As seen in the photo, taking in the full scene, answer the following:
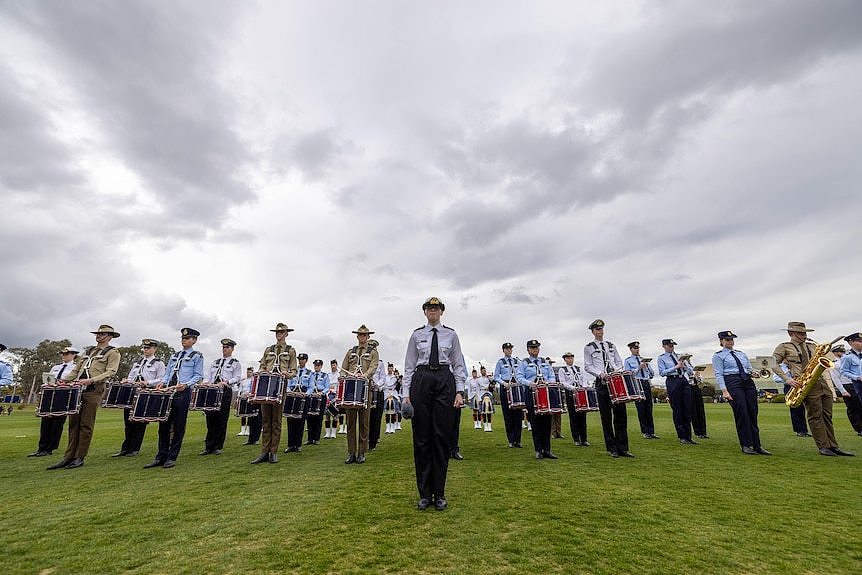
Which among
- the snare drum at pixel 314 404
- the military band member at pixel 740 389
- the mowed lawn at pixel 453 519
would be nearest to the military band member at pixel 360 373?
the mowed lawn at pixel 453 519

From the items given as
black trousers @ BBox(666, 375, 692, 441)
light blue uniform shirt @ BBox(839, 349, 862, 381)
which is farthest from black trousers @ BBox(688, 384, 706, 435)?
light blue uniform shirt @ BBox(839, 349, 862, 381)

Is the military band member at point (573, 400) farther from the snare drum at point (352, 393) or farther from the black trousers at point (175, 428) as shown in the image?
the black trousers at point (175, 428)

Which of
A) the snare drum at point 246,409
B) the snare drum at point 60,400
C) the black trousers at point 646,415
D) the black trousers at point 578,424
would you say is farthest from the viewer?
the snare drum at point 246,409

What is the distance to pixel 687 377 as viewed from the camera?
1230cm

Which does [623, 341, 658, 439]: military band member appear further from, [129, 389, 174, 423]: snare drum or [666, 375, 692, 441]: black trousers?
[129, 389, 174, 423]: snare drum

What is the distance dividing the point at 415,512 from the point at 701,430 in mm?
10818

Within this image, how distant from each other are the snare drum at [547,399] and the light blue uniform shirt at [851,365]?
6.53 meters

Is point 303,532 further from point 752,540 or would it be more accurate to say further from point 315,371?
point 315,371

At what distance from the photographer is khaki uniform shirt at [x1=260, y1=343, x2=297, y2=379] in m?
9.18

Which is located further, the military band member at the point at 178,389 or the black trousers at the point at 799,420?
the black trousers at the point at 799,420

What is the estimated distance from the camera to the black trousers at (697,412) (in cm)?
1217

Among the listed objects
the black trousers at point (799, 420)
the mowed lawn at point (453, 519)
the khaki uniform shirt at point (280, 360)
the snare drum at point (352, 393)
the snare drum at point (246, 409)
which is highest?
the khaki uniform shirt at point (280, 360)

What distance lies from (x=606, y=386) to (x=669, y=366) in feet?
15.0

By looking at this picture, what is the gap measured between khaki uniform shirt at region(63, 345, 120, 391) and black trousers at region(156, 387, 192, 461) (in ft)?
4.78
